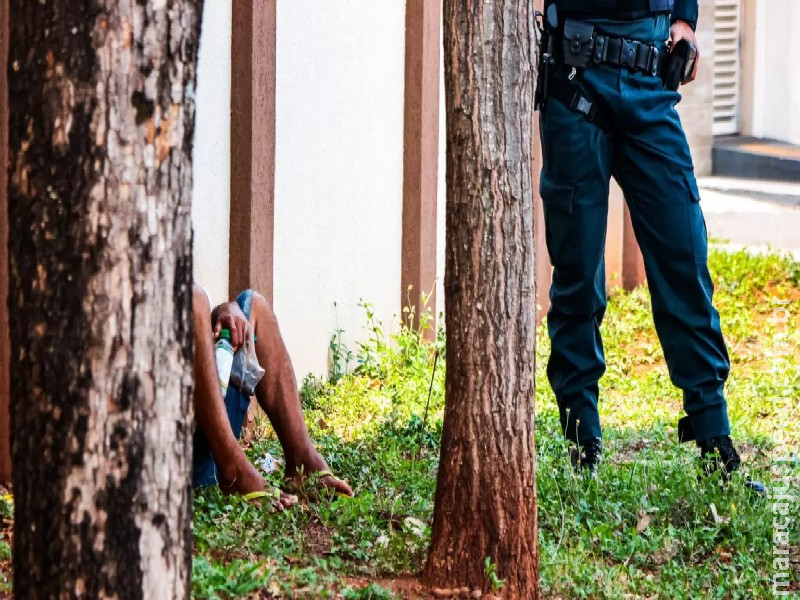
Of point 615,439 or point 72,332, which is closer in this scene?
point 72,332

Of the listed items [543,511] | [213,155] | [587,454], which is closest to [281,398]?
[543,511]

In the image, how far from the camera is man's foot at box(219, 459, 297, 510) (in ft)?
12.2

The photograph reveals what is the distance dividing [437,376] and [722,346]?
2069 millimetres

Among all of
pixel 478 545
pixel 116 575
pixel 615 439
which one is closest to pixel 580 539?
pixel 478 545

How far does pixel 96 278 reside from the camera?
1924 millimetres

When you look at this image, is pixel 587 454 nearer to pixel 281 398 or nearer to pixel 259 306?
pixel 281 398

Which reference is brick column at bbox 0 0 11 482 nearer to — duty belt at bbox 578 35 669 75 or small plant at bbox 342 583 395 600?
small plant at bbox 342 583 395 600

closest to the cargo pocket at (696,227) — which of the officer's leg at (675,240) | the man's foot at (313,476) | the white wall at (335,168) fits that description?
the officer's leg at (675,240)

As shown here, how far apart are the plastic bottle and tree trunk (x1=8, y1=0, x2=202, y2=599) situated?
1789 millimetres

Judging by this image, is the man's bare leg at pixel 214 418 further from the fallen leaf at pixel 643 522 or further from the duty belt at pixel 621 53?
the duty belt at pixel 621 53

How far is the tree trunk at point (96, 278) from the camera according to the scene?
1912 mm

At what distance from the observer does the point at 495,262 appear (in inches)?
120

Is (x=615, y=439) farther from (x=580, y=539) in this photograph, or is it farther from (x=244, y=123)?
(x=244, y=123)

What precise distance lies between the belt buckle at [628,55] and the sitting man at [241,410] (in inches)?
53.2
